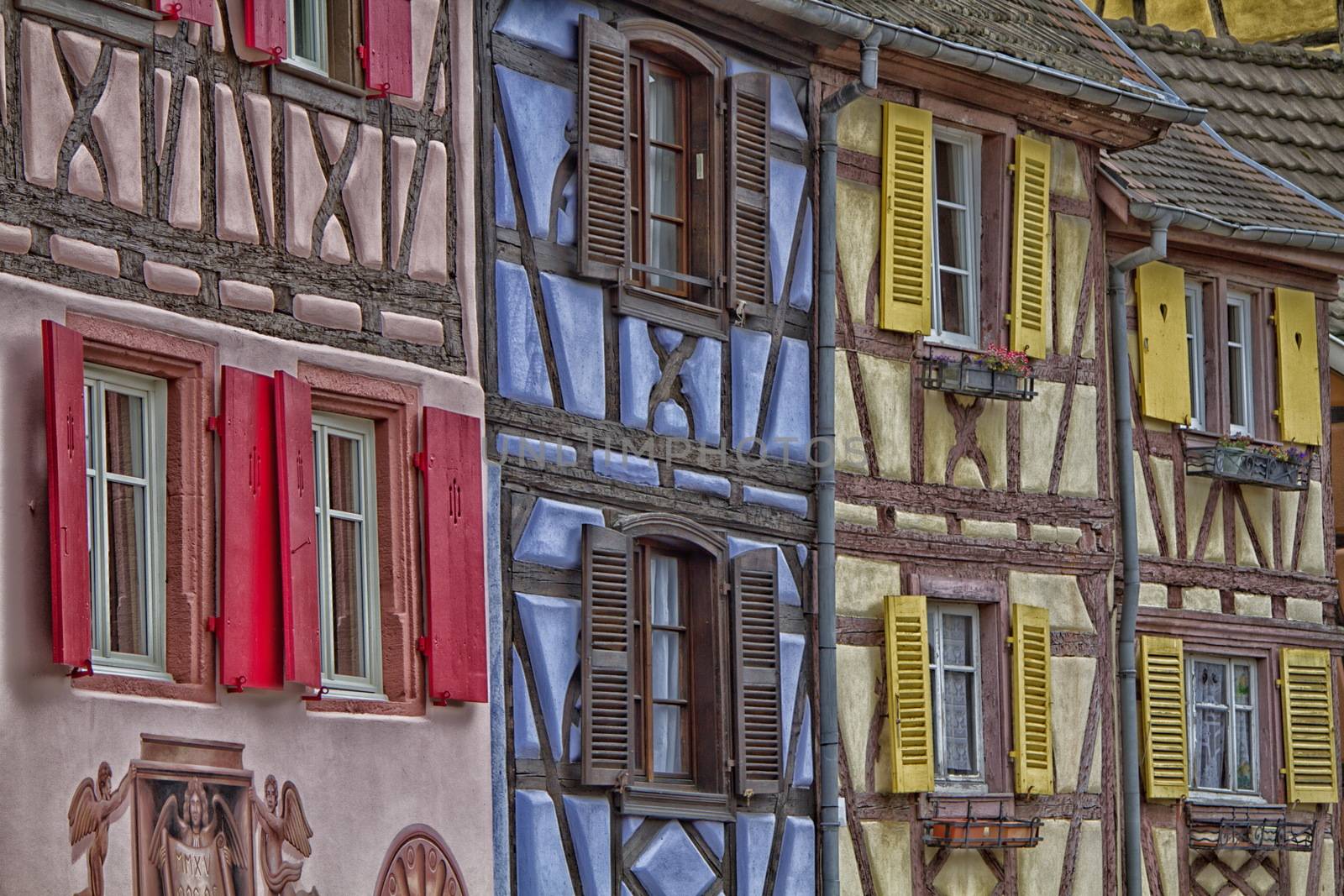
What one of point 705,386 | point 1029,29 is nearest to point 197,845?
point 705,386

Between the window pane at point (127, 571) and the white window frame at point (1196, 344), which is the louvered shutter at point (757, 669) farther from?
the white window frame at point (1196, 344)

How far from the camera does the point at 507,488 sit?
14.7 metres

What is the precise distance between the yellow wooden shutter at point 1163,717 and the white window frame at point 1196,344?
64.5 inches

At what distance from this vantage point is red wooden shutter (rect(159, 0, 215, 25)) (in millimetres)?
12766

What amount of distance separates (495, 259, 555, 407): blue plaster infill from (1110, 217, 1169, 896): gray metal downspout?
5246 millimetres

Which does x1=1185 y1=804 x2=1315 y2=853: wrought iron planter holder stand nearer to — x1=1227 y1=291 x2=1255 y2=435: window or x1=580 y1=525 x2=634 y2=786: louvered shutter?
x1=1227 y1=291 x2=1255 y2=435: window

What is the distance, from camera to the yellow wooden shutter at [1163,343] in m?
19.4

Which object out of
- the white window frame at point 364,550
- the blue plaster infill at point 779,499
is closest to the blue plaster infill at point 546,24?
the white window frame at point 364,550

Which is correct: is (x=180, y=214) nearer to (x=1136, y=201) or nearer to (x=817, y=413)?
(x=817, y=413)

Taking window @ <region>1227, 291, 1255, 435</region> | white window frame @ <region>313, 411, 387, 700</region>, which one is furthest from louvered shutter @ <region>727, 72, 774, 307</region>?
window @ <region>1227, 291, 1255, 435</region>

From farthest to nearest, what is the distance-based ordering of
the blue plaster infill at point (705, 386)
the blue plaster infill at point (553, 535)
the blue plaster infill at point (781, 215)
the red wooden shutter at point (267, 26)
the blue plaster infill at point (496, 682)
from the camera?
the blue plaster infill at point (781, 215)
the blue plaster infill at point (705, 386)
the blue plaster infill at point (553, 535)
the blue plaster infill at point (496, 682)
the red wooden shutter at point (267, 26)

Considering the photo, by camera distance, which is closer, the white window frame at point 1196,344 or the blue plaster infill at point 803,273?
the blue plaster infill at point 803,273

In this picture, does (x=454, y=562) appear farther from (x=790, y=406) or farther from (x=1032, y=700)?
(x=1032, y=700)

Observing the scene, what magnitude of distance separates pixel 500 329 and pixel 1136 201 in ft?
18.4
